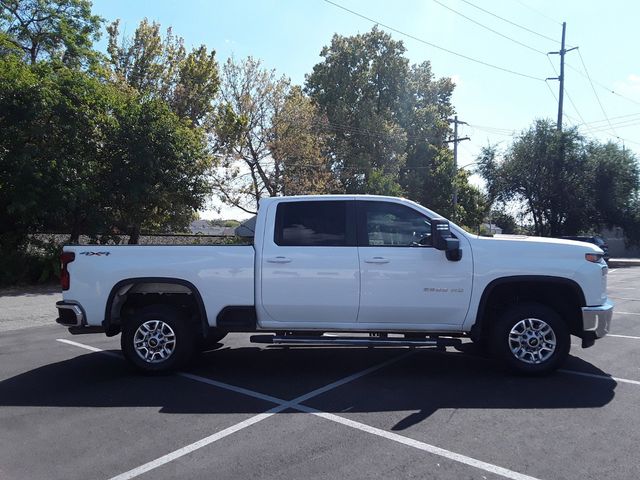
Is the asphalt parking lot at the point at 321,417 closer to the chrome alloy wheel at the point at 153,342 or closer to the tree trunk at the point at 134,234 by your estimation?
the chrome alloy wheel at the point at 153,342

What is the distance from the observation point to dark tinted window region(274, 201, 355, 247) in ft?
21.5

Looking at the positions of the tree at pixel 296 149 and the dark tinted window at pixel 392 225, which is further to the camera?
the tree at pixel 296 149

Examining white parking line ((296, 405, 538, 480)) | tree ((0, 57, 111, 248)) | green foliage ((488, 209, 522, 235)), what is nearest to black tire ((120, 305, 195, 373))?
white parking line ((296, 405, 538, 480))

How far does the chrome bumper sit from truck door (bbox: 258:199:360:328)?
102 inches

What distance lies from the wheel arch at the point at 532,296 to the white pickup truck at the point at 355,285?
14 millimetres

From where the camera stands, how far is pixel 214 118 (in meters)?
27.4

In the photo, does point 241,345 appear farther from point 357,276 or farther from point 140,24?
point 140,24

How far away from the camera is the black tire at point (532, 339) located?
6375mm

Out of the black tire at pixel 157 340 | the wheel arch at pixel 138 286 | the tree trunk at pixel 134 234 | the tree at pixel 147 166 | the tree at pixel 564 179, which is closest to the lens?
the wheel arch at pixel 138 286

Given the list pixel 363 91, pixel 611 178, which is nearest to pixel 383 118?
pixel 363 91

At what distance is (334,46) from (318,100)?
16.3 ft

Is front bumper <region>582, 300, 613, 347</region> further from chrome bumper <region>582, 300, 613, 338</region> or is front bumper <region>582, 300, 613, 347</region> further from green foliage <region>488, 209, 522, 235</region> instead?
green foliage <region>488, 209, 522, 235</region>

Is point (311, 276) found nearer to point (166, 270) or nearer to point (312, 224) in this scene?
point (312, 224)

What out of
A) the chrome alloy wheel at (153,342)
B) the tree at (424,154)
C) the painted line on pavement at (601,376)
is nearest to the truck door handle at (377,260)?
the chrome alloy wheel at (153,342)
